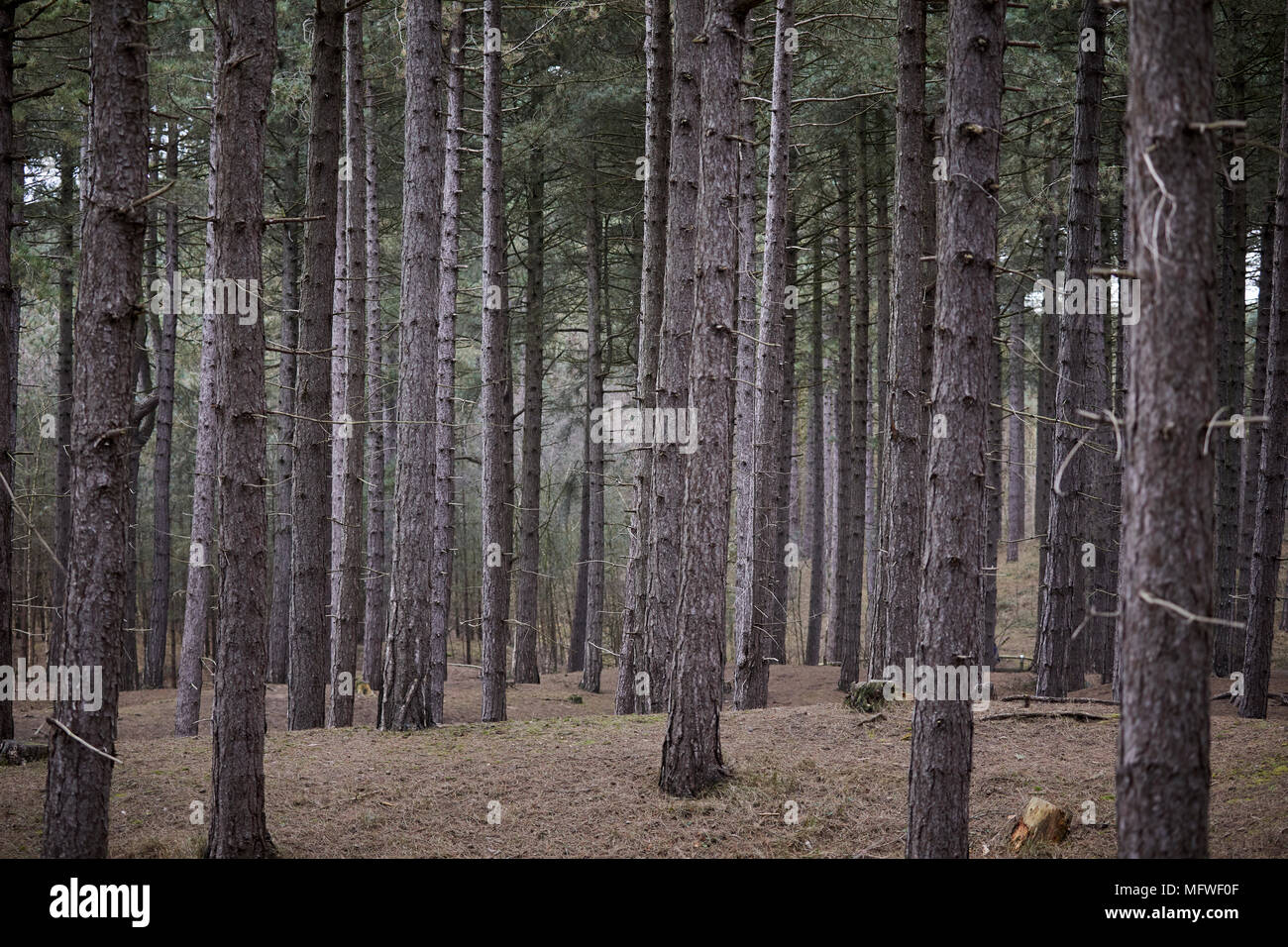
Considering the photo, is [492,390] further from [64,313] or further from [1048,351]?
[1048,351]

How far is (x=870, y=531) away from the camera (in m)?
29.5

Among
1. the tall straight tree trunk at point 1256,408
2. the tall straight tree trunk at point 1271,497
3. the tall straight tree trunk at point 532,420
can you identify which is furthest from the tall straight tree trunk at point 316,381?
the tall straight tree trunk at point 1256,408

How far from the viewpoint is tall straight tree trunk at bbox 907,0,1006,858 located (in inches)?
208

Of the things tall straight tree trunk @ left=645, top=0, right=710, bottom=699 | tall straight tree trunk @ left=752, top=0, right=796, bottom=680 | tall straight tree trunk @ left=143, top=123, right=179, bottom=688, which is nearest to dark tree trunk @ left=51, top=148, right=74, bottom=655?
tall straight tree trunk @ left=143, top=123, right=179, bottom=688

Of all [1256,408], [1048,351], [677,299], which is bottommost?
[1256,408]

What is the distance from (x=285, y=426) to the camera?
1617 cm

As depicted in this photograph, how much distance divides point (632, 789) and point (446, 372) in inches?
277

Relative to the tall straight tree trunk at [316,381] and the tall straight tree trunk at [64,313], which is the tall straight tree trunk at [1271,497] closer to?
the tall straight tree trunk at [316,381]

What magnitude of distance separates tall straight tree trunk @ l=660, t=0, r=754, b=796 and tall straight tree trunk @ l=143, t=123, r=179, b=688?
1194 cm

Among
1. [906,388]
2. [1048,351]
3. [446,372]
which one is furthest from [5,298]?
[1048,351]

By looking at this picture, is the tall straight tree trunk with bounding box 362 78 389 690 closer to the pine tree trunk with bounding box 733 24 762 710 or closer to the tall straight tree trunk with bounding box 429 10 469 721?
the tall straight tree trunk with bounding box 429 10 469 721

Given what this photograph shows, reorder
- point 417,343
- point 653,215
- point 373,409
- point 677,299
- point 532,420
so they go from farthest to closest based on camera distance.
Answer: point 532,420, point 373,409, point 653,215, point 417,343, point 677,299
